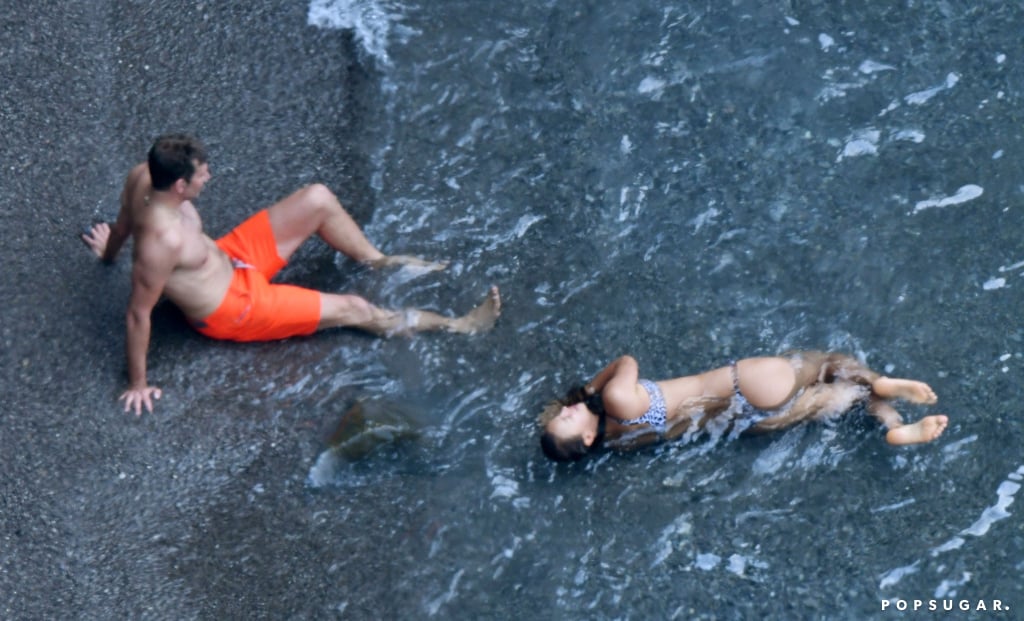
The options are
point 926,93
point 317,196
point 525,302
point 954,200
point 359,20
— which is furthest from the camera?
point 359,20

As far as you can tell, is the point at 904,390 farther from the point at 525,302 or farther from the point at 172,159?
the point at 172,159

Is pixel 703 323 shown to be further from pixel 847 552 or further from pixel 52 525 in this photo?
pixel 52 525

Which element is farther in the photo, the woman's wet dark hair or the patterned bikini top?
the patterned bikini top

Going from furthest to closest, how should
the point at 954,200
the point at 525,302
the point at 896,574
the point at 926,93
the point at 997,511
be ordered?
the point at 926,93 → the point at 954,200 → the point at 525,302 → the point at 997,511 → the point at 896,574

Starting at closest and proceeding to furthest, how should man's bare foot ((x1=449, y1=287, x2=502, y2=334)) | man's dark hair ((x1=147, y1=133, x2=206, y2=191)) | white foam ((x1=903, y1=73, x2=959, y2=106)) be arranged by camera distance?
man's dark hair ((x1=147, y1=133, x2=206, y2=191)), man's bare foot ((x1=449, y1=287, x2=502, y2=334)), white foam ((x1=903, y1=73, x2=959, y2=106))

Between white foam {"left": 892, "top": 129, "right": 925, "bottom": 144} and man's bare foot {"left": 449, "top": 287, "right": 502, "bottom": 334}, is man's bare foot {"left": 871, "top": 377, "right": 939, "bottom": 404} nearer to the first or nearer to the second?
white foam {"left": 892, "top": 129, "right": 925, "bottom": 144}

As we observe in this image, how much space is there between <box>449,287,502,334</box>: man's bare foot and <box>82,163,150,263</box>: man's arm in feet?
6.02

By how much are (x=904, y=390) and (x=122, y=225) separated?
4148 mm

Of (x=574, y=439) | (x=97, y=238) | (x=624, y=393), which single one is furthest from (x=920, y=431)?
(x=97, y=238)

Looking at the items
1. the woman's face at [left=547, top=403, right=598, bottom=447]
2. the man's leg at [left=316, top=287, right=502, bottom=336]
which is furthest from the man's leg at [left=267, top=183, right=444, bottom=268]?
the woman's face at [left=547, top=403, right=598, bottom=447]

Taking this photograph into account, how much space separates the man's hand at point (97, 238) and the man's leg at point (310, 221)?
0.97m

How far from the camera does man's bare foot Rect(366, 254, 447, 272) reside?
6129 mm

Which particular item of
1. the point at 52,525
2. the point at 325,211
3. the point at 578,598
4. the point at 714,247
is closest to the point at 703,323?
the point at 714,247

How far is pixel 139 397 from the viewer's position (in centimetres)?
536
